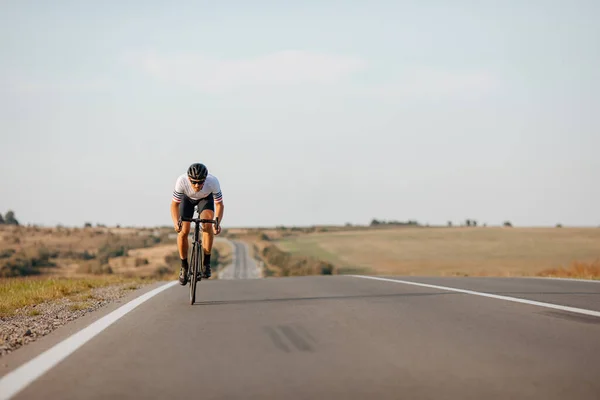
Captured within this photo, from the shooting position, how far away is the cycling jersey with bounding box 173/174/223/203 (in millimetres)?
12844

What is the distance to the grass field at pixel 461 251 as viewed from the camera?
57.0 m

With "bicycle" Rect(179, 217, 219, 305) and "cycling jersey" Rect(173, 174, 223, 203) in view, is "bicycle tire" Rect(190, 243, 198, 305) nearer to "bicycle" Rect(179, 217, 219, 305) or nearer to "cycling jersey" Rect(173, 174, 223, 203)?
"bicycle" Rect(179, 217, 219, 305)

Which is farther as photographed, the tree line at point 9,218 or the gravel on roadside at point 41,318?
the tree line at point 9,218

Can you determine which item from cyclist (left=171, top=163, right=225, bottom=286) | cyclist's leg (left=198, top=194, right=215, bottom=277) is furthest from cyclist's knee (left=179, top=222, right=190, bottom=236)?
cyclist's leg (left=198, top=194, right=215, bottom=277)

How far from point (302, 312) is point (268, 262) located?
240ft

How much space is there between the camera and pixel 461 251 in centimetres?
7606

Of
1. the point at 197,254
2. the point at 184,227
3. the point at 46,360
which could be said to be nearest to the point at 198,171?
the point at 184,227

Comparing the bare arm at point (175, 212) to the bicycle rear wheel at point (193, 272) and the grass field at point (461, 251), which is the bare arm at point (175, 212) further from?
the grass field at point (461, 251)

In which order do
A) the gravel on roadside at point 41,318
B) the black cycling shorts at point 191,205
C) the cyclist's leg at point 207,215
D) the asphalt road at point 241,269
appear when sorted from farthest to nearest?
the asphalt road at point 241,269 < the cyclist's leg at point 207,215 < the black cycling shorts at point 191,205 < the gravel on roadside at point 41,318

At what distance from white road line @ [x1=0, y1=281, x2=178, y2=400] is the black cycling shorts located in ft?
7.77

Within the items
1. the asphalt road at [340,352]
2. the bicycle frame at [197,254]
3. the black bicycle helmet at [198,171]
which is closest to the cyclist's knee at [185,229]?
the bicycle frame at [197,254]

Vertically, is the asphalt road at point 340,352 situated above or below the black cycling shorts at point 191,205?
below

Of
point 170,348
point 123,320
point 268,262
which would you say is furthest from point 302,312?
point 268,262

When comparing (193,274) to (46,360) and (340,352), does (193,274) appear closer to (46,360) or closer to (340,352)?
(46,360)
